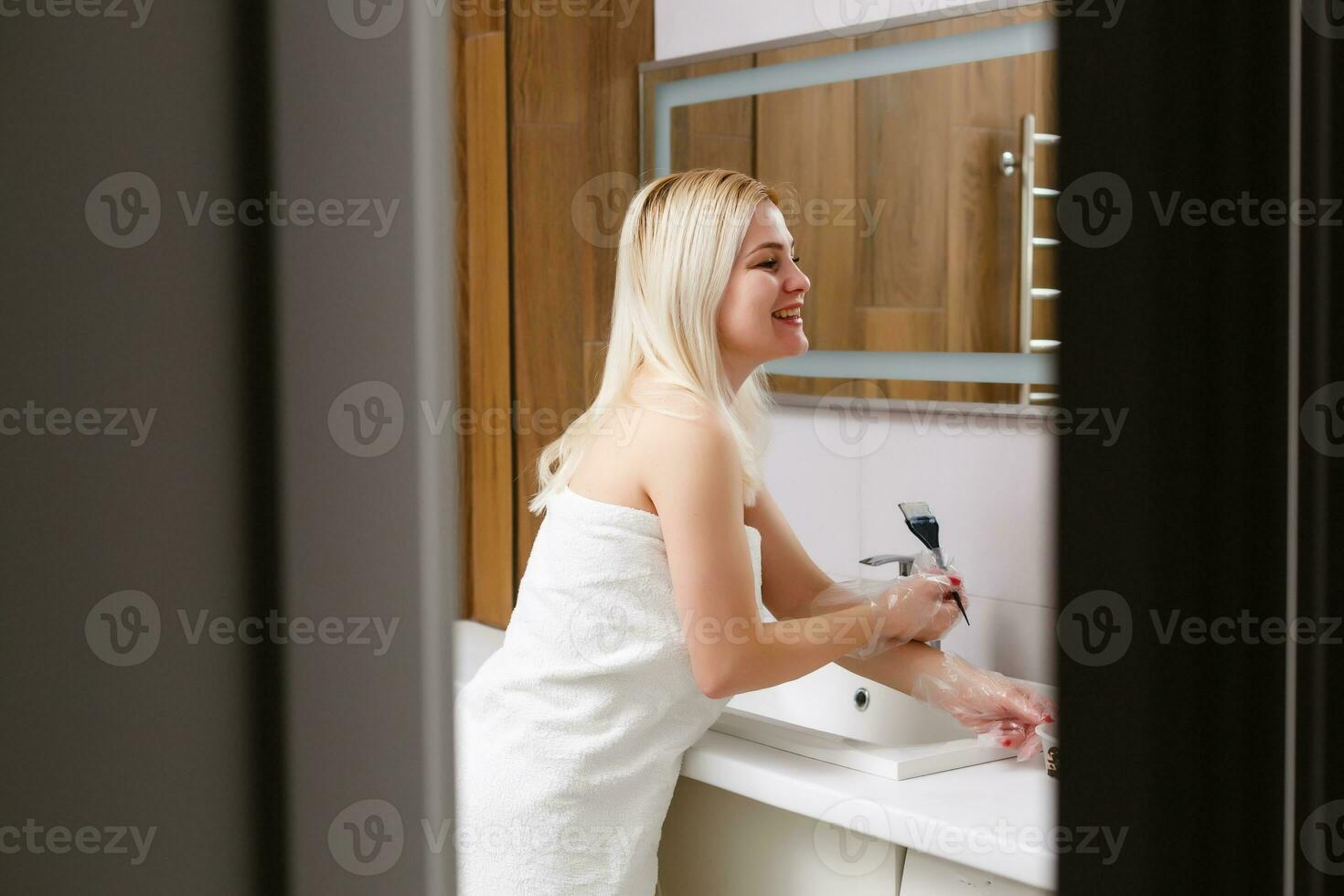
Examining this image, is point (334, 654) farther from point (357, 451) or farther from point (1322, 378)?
point (1322, 378)

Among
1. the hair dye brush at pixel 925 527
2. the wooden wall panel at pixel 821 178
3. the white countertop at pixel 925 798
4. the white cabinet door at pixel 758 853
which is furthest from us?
the wooden wall panel at pixel 821 178

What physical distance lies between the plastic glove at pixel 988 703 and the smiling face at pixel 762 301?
40 centimetres

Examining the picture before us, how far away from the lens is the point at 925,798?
120cm

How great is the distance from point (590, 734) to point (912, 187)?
33.9 inches

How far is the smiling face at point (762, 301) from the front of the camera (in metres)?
1.41

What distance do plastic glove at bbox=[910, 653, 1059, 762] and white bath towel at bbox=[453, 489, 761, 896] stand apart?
0.87 ft

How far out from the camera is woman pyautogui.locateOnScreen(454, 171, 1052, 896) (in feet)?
4.15

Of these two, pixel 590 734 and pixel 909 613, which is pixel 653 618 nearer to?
pixel 590 734

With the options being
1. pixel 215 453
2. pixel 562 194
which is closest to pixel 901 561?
pixel 562 194

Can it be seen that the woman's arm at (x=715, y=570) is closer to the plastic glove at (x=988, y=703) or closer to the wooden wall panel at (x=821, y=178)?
the plastic glove at (x=988, y=703)

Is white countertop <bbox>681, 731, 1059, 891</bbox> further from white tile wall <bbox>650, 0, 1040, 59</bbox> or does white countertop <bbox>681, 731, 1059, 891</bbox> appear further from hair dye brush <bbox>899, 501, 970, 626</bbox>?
white tile wall <bbox>650, 0, 1040, 59</bbox>

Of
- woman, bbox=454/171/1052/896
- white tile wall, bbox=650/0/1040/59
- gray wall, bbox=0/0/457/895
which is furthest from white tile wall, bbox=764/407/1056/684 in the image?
gray wall, bbox=0/0/457/895

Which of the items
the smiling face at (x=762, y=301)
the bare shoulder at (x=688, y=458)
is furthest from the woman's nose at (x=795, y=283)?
the bare shoulder at (x=688, y=458)

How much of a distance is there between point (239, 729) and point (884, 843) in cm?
111
